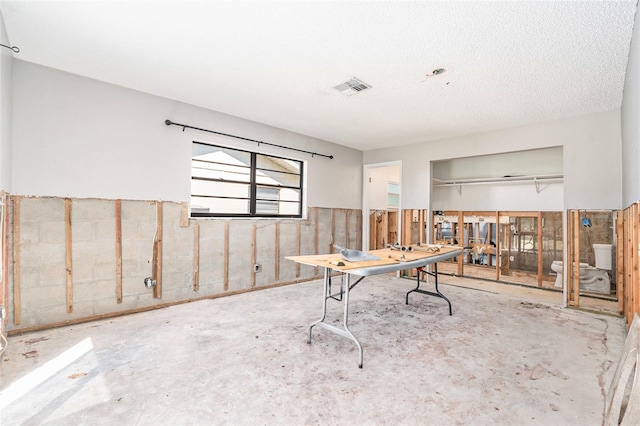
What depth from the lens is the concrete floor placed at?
6.11 ft

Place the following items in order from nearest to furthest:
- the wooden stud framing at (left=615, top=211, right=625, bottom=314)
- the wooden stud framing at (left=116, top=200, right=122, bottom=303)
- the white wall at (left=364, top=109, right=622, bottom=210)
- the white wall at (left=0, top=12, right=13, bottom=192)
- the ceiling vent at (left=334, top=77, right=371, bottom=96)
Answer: the white wall at (left=0, top=12, right=13, bottom=192)
the ceiling vent at (left=334, top=77, right=371, bottom=96)
the wooden stud framing at (left=116, top=200, right=122, bottom=303)
the wooden stud framing at (left=615, top=211, right=625, bottom=314)
the white wall at (left=364, top=109, right=622, bottom=210)

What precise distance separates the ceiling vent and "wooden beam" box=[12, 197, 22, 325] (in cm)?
359

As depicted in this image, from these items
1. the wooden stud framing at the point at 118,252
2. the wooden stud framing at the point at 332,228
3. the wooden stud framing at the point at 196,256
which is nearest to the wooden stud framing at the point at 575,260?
the wooden stud framing at the point at 332,228

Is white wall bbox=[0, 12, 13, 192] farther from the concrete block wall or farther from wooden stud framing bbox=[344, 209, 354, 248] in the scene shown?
wooden stud framing bbox=[344, 209, 354, 248]

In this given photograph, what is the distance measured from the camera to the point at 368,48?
268 cm

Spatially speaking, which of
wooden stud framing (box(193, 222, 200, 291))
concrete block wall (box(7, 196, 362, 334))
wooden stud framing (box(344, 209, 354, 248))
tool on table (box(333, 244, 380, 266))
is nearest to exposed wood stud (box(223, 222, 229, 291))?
concrete block wall (box(7, 196, 362, 334))

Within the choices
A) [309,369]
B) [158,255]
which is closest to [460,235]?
[309,369]

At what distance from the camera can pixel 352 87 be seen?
11.5 ft

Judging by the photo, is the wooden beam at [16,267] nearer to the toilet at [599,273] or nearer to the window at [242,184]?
the window at [242,184]

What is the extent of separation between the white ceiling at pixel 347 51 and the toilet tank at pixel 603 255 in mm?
2111

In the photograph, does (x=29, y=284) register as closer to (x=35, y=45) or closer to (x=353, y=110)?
(x=35, y=45)

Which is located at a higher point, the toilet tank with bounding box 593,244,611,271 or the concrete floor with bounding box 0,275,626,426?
the toilet tank with bounding box 593,244,611,271

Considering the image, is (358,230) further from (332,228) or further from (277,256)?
(277,256)

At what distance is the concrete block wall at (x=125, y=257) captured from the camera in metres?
3.05
